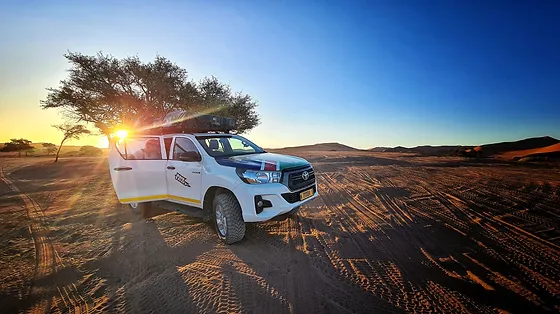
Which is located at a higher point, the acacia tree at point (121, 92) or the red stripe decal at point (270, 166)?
the acacia tree at point (121, 92)

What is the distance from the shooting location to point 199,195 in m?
4.95

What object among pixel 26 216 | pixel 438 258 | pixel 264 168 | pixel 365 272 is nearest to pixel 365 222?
pixel 438 258

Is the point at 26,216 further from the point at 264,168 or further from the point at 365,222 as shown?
the point at 365,222

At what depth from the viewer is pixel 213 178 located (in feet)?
15.4

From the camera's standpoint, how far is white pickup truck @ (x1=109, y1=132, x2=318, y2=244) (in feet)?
14.3

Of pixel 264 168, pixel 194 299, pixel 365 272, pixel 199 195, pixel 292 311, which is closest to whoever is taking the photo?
pixel 292 311

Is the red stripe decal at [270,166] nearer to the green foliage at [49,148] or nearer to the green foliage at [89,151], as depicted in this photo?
the green foliage at [89,151]

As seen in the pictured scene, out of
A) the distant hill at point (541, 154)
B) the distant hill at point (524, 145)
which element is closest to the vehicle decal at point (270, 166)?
the distant hill at point (541, 154)

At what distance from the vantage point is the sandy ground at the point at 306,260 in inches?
117

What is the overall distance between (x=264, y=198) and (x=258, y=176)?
386 millimetres

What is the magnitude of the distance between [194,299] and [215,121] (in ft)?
14.3

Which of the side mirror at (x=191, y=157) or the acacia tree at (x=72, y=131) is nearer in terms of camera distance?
the side mirror at (x=191, y=157)

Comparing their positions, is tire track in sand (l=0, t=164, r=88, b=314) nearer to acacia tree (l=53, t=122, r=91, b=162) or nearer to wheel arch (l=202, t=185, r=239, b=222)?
wheel arch (l=202, t=185, r=239, b=222)

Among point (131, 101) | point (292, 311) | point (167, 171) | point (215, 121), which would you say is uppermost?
point (131, 101)
